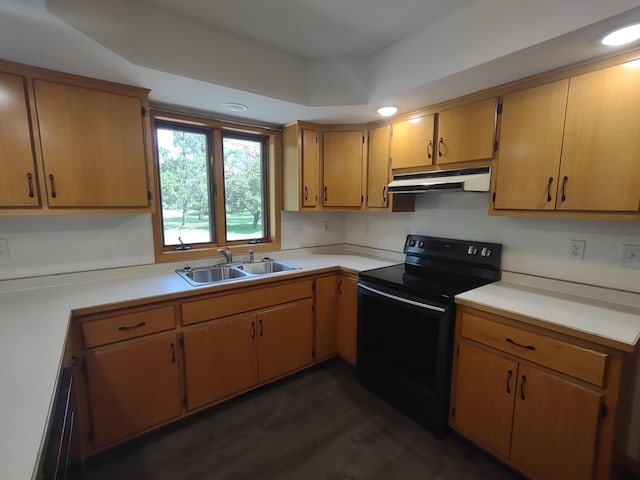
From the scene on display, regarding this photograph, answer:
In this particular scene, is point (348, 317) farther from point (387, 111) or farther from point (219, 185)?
point (387, 111)

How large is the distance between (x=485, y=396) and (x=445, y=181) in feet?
4.30

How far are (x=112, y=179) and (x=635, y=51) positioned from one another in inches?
109

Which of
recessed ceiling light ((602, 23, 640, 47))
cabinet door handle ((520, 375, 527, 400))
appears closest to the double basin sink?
cabinet door handle ((520, 375, 527, 400))

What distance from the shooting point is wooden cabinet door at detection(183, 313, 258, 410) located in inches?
76.0

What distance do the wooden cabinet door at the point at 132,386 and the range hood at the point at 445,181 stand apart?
1.89 metres

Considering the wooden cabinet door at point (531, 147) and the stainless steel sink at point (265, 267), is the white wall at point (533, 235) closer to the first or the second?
the wooden cabinet door at point (531, 147)

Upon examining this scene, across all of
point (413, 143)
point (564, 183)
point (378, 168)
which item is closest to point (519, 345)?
point (564, 183)

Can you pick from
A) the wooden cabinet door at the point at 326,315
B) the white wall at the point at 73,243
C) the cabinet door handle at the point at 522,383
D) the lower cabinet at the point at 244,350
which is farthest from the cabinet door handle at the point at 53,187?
the cabinet door handle at the point at 522,383

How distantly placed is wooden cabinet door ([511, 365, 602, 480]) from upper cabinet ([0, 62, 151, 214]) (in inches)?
97.0

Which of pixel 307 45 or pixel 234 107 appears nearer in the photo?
pixel 307 45

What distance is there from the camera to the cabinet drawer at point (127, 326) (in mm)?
1578

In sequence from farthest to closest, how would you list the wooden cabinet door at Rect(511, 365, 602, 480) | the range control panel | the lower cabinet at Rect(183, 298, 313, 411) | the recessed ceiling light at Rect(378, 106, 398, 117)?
the recessed ceiling light at Rect(378, 106, 398, 117), the range control panel, the lower cabinet at Rect(183, 298, 313, 411), the wooden cabinet door at Rect(511, 365, 602, 480)

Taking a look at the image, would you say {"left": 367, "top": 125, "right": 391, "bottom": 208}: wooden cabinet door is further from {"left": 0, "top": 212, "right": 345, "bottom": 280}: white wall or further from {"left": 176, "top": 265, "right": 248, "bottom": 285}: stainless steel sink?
{"left": 0, "top": 212, "right": 345, "bottom": 280}: white wall

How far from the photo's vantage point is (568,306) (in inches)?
61.9
